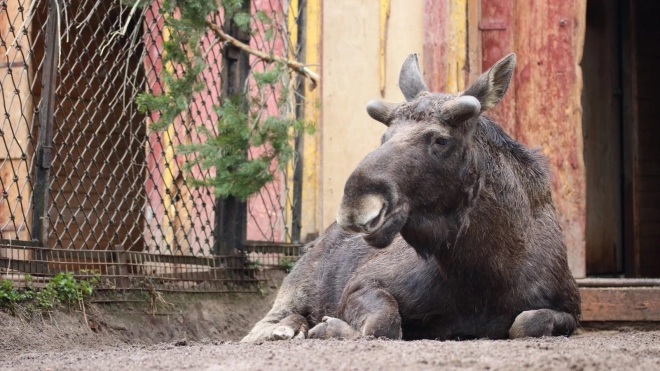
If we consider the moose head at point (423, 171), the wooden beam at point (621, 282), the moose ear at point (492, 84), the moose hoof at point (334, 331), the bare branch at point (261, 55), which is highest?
the bare branch at point (261, 55)

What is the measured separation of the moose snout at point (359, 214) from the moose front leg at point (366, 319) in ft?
2.35

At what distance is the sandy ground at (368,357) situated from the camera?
3.87 metres

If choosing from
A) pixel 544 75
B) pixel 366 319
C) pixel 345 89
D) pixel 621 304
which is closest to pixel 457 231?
pixel 366 319

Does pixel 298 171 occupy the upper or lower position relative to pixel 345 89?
lower

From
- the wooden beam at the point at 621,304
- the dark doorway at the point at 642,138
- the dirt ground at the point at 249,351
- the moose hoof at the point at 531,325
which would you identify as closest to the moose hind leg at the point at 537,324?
the moose hoof at the point at 531,325

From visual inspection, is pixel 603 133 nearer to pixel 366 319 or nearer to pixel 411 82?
pixel 411 82

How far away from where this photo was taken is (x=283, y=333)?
610cm

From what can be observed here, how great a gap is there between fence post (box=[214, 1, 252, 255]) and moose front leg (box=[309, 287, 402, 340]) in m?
2.29

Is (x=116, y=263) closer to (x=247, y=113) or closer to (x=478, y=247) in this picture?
(x=247, y=113)

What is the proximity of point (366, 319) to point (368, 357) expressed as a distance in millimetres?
1466

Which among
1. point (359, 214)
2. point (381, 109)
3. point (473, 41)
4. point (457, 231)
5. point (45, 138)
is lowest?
point (457, 231)

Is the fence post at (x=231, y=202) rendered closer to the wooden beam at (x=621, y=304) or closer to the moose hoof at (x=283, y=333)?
the moose hoof at (x=283, y=333)

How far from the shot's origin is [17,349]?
19.0 feet

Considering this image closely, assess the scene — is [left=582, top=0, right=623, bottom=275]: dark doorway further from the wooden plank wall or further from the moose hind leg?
the moose hind leg
